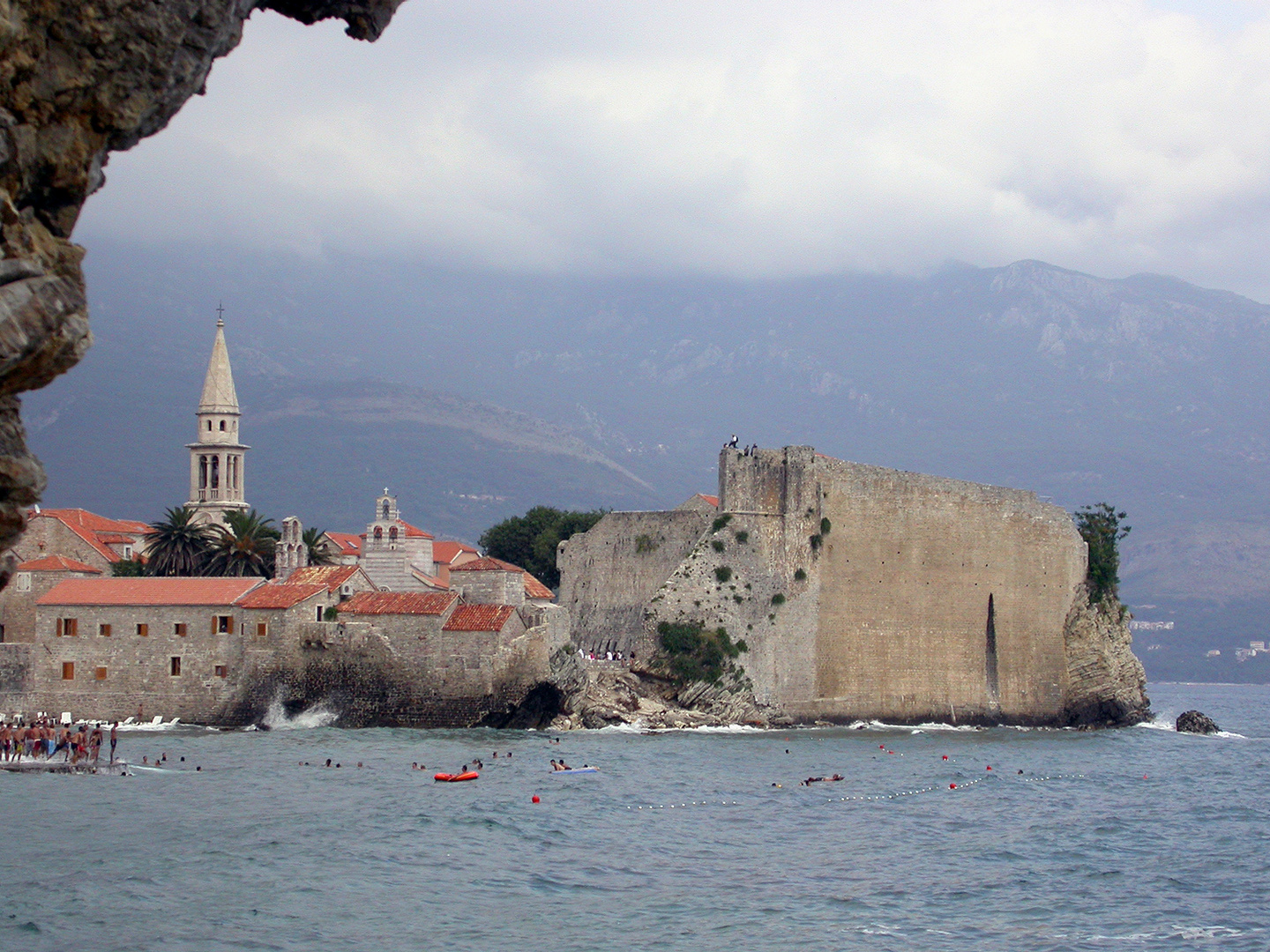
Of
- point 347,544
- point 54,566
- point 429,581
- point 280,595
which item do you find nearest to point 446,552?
point 347,544

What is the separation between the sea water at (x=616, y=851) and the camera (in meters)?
19.6

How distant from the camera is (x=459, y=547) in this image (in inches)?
2842

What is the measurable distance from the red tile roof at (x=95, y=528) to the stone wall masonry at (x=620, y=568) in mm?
15419

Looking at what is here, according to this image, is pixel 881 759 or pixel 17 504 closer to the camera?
pixel 17 504

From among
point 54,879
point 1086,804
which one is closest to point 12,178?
point 54,879

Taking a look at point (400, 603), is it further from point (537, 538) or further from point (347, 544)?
point (537, 538)

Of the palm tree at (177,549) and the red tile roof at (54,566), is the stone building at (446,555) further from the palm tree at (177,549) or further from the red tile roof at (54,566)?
the red tile roof at (54,566)

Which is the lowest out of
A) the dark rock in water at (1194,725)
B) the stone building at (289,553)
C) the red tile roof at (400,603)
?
the dark rock in water at (1194,725)

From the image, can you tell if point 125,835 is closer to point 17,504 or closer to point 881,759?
point 17,504

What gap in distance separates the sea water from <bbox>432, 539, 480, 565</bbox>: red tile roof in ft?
79.1

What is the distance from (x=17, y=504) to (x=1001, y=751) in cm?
3789

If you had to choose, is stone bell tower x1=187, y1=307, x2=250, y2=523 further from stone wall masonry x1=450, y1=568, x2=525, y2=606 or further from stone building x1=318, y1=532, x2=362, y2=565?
stone wall masonry x1=450, y1=568, x2=525, y2=606

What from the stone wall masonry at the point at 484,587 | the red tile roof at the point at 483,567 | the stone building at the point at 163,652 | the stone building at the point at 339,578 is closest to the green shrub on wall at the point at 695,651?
Answer: the stone wall masonry at the point at 484,587

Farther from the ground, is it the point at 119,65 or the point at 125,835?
the point at 119,65
